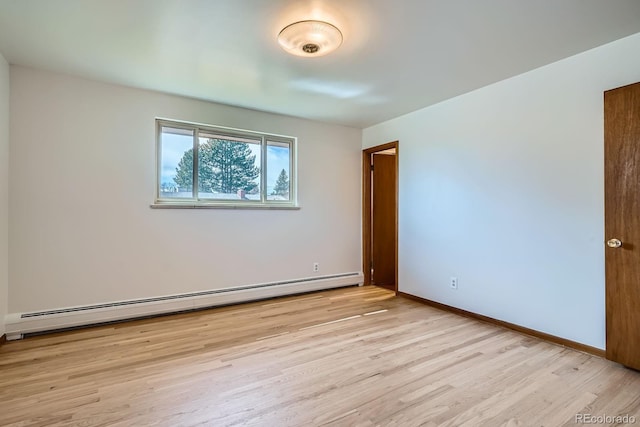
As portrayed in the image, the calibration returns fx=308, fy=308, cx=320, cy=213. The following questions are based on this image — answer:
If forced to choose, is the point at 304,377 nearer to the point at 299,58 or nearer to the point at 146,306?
the point at 146,306

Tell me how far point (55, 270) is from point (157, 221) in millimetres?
943

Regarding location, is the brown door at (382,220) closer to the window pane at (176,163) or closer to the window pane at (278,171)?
the window pane at (278,171)

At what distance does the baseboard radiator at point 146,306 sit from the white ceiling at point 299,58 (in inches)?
86.9

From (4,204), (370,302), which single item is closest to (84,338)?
(4,204)

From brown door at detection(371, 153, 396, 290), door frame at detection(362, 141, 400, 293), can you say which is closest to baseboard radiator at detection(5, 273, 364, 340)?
door frame at detection(362, 141, 400, 293)

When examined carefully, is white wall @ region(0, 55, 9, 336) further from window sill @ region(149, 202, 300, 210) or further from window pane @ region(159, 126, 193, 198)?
window pane @ region(159, 126, 193, 198)

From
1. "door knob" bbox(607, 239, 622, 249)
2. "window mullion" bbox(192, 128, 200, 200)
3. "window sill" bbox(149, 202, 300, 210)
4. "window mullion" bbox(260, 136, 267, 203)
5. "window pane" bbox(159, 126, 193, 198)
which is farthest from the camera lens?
"window mullion" bbox(260, 136, 267, 203)

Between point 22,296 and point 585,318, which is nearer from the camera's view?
point 585,318

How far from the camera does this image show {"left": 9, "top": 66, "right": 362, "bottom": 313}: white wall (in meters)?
2.74

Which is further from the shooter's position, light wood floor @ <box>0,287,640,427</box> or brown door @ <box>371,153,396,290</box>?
brown door @ <box>371,153,396,290</box>

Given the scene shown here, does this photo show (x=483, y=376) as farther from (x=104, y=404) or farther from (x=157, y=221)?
(x=157, y=221)

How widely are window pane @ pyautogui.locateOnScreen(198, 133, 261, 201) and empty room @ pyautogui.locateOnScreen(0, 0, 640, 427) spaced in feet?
0.09

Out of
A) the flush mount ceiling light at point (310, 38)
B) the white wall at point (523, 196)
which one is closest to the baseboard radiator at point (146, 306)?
the white wall at point (523, 196)

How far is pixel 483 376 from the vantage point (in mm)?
2049
